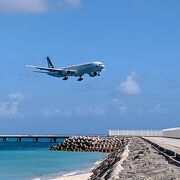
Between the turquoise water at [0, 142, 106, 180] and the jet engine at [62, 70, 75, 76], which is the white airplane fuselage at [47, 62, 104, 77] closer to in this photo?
the jet engine at [62, 70, 75, 76]

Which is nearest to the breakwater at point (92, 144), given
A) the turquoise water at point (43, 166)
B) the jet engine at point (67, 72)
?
the turquoise water at point (43, 166)

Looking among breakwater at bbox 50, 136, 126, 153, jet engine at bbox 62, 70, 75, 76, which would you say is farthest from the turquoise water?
jet engine at bbox 62, 70, 75, 76

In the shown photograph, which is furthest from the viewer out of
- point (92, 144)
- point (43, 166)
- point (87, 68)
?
→ point (92, 144)

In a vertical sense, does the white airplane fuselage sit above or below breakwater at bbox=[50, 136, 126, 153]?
above

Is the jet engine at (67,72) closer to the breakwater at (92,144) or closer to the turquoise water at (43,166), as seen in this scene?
the turquoise water at (43,166)

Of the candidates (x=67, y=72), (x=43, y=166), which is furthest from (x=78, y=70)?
(x=43, y=166)

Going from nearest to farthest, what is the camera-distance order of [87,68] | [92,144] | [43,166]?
[43,166]
[87,68]
[92,144]

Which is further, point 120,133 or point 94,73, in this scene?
point 120,133

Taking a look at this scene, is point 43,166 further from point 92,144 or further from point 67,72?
point 92,144

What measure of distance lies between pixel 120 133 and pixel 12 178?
54569 mm

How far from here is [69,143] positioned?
284 feet

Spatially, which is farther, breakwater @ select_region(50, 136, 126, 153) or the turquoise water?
breakwater @ select_region(50, 136, 126, 153)

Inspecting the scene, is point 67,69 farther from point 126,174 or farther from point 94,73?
point 126,174

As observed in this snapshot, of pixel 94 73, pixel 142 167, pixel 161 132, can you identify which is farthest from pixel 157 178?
pixel 161 132
